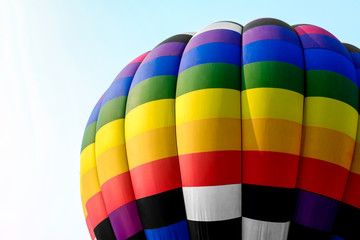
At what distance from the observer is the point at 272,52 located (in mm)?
4707

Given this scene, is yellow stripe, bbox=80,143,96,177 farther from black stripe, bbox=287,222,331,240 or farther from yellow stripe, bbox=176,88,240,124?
black stripe, bbox=287,222,331,240

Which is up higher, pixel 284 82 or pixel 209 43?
pixel 209 43

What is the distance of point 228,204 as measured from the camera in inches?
168

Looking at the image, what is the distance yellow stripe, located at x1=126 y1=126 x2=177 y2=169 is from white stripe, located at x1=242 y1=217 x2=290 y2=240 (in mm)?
1054

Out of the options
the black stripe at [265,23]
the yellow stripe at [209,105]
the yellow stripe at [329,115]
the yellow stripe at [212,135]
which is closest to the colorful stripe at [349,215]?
the yellow stripe at [329,115]

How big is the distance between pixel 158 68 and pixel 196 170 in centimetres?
141

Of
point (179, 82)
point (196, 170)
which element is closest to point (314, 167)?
point (196, 170)

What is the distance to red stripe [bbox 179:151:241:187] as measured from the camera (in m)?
4.29

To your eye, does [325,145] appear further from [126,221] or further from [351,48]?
[126,221]

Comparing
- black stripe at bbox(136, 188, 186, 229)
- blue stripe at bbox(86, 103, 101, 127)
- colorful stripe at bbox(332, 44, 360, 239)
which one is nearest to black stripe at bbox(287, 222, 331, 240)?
colorful stripe at bbox(332, 44, 360, 239)

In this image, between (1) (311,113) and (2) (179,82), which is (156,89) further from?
(1) (311,113)

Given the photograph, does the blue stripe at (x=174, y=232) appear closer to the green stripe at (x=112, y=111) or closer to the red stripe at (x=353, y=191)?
the green stripe at (x=112, y=111)

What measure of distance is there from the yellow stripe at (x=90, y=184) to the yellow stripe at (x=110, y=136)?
0.31 m

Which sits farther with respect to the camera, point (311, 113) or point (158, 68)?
point (158, 68)
